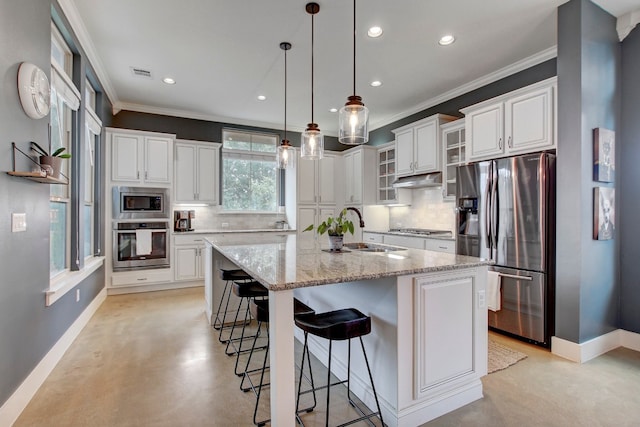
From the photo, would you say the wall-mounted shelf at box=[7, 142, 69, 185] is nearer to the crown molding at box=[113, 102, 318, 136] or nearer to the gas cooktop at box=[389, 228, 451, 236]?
the crown molding at box=[113, 102, 318, 136]

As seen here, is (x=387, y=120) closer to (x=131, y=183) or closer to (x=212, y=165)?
(x=212, y=165)

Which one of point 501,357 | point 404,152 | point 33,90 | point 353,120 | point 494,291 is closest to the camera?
point 33,90

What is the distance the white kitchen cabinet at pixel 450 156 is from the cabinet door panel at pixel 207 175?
3.75 metres

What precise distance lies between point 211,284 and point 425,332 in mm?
2438

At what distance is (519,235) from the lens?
9.95 feet

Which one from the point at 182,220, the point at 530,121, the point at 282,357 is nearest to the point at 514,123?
the point at 530,121

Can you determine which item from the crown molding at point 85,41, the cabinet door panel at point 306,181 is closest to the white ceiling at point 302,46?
the crown molding at point 85,41

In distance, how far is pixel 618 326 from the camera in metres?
2.97

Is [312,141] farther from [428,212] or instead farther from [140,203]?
[140,203]

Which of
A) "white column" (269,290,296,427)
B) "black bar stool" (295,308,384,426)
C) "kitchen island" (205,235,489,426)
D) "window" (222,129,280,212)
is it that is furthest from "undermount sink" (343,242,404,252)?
"window" (222,129,280,212)

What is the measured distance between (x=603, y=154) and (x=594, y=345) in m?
1.63

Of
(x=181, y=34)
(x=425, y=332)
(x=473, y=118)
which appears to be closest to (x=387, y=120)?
(x=473, y=118)

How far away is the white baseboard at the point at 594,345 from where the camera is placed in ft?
8.66

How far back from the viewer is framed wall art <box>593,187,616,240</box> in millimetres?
2719
